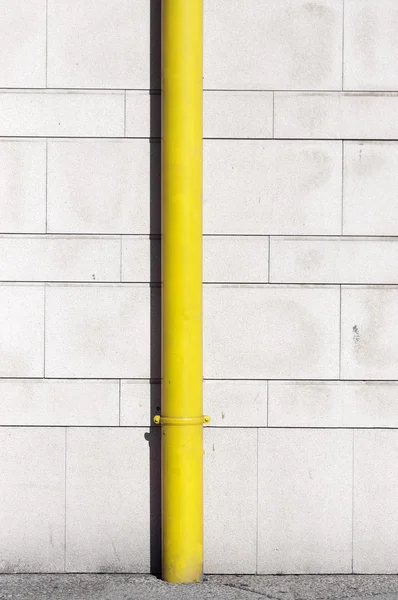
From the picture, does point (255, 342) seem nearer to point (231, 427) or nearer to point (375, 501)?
point (231, 427)

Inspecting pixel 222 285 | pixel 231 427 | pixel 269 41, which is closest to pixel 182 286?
pixel 222 285

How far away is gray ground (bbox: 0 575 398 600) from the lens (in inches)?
191

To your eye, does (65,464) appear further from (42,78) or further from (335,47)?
(335,47)

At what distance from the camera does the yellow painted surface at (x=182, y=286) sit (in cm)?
505

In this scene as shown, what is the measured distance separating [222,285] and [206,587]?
1.95 metres

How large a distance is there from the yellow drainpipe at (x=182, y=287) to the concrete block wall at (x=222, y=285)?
Answer: 268 millimetres

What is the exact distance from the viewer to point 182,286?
16.7 feet

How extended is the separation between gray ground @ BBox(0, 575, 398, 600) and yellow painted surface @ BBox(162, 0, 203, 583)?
0.22 metres

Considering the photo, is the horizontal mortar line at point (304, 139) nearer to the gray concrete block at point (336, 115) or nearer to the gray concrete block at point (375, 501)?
the gray concrete block at point (336, 115)

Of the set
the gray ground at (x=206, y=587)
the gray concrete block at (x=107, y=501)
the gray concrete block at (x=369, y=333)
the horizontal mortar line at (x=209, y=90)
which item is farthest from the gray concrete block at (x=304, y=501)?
the horizontal mortar line at (x=209, y=90)

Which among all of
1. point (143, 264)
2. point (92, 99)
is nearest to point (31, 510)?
point (143, 264)

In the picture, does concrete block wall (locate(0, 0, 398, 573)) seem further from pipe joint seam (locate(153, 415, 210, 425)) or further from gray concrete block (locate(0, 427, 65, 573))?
pipe joint seam (locate(153, 415, 210, 425))

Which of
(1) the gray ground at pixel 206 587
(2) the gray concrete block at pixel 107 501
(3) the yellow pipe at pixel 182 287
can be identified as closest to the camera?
(1) the gray ground at pixel 206 587

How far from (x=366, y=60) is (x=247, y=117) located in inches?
35.1
